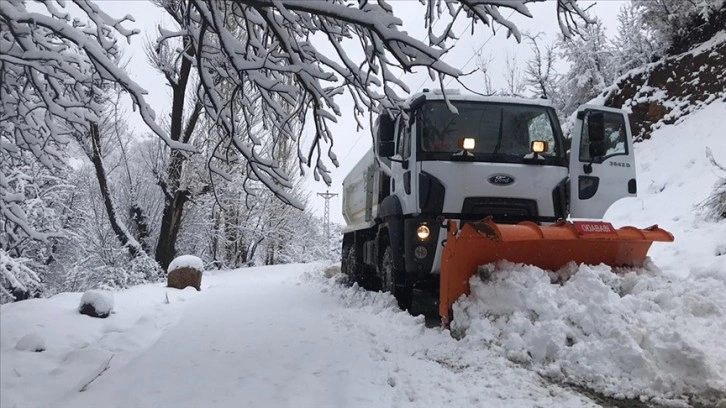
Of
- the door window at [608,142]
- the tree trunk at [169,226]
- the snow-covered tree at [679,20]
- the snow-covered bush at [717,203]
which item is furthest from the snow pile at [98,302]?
the snow-covered tree at [679,20]

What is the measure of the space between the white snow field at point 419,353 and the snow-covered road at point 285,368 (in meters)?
0.02

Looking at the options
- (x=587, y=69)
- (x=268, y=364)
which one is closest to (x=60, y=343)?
(x=268, y=364)

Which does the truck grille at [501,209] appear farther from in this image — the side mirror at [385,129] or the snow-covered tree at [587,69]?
the snow-covered tree at [587,69]

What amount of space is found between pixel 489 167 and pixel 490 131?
0.56 m

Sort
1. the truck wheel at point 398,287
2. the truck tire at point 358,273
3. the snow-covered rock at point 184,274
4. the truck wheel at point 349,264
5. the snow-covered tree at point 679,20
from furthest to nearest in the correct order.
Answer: the snow-covered tree at point 679,20 < the snow-covered rock at point 184,274 < the truck wheel at point 349,264 < the truck tire at point 358,273 < the truck wheel at point 398,287

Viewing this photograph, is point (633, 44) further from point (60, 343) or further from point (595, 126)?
point (60, 343)

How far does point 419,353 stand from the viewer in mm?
4688

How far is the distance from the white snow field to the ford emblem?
4.01 ft

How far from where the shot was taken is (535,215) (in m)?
6.02

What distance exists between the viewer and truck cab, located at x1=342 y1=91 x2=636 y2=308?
232 inches

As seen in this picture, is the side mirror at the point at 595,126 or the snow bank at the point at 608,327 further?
the side mirror at the point at 595,126

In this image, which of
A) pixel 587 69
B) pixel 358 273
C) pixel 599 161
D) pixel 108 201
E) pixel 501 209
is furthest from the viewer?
pixel 587 69

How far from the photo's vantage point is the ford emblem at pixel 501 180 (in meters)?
5.88

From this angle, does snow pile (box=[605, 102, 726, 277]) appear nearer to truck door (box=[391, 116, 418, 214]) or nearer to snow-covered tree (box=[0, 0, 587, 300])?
truck door (box=[391, 116, 418, 214])
